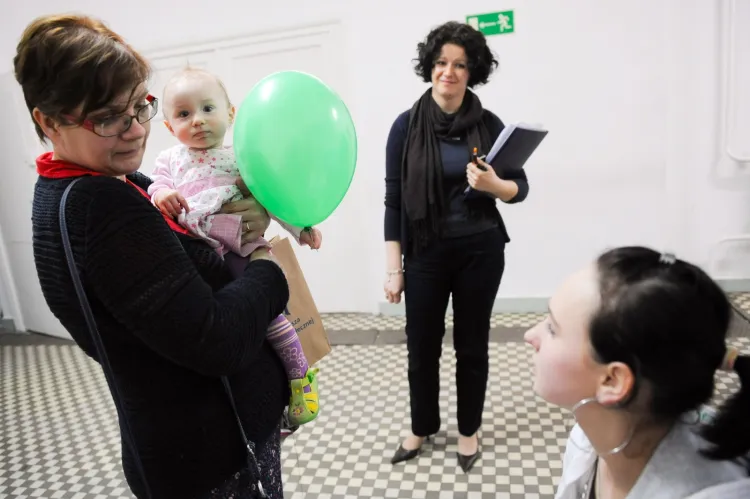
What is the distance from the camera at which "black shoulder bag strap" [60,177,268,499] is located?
0.64m

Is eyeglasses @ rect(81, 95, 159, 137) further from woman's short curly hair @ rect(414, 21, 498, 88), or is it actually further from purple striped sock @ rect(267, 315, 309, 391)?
woman's short curly hair @ rect(414, 21, 498, 88)

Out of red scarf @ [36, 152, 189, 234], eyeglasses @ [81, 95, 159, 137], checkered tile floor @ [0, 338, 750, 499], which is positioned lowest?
checkered tile floor @ [0, 338, 750, 499]

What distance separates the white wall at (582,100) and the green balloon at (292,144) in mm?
2275

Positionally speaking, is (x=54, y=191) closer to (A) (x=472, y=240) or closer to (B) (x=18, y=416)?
(A) (x=472, y=240)

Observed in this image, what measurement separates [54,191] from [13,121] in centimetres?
343

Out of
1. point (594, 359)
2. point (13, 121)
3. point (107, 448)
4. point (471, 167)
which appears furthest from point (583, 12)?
point (13, 121)

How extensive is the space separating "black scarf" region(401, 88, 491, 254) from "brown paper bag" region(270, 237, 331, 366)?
58 centimetres

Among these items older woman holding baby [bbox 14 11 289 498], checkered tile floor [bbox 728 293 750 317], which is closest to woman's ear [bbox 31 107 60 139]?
older woman holding baby [bbox 14 11 289 498]

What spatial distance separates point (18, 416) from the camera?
2646 mm

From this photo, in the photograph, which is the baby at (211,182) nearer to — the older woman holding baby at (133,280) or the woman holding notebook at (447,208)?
the older woman holding baby at (133,280)

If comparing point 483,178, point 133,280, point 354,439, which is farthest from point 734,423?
point 354,439

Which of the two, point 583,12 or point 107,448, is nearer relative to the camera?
point 107,448

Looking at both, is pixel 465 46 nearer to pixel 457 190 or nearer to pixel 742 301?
pixel 457 190

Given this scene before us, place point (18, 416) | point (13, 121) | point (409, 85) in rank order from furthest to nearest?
point (13, 121) → point (409, 85) → point (18, 416)
